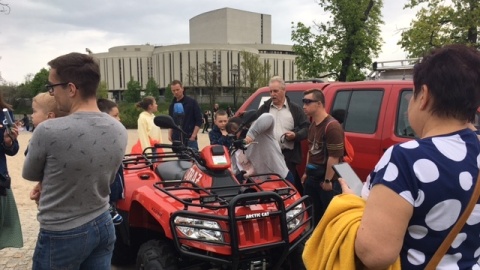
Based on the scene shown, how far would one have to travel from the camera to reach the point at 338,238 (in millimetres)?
1460

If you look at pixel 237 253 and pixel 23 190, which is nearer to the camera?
pixel 237 253

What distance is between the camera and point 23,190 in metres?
9.04

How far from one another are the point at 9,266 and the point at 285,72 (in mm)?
90211

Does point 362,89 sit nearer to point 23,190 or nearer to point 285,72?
point 23,190

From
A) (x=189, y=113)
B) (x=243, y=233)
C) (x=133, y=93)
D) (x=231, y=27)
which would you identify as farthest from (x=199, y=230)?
(x=231, y=27)

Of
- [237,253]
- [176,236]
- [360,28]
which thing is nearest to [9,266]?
[176,236]

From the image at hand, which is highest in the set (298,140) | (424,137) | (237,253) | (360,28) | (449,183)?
(360,28)

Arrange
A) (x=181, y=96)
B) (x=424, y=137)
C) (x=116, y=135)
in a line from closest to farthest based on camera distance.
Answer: (x=424, y=137) → (x=116, y=135) → (x=181, y=96)

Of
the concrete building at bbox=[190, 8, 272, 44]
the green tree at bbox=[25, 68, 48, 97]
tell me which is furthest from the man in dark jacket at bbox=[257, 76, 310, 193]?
the concrete building at bbox=[190, 8, 272, 44]

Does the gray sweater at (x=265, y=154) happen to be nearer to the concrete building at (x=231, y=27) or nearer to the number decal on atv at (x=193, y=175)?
the number decal on atv at (x=193, y=175)

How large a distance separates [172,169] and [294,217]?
1.35m

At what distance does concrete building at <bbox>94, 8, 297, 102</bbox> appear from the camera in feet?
286

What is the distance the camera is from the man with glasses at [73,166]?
83.6 inches

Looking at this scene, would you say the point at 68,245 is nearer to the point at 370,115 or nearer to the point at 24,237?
the point at 24,237
